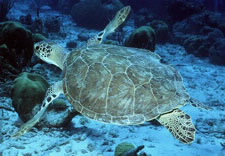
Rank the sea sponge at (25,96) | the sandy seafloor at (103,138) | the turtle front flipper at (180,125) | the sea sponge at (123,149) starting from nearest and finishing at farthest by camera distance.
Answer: the turtle front flipper at (180,125) → the sea sponge at (123,149) → the sandy seafloor at (103,138) → the sea sponge at (25,96)

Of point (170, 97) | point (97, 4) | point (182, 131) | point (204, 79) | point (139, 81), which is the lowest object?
point (204, 79)

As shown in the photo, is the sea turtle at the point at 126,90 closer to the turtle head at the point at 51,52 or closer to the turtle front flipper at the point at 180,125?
the turtle front flipper at the point at 180,125

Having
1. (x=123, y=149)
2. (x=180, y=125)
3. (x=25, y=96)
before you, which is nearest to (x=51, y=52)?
(x=25, y=96)

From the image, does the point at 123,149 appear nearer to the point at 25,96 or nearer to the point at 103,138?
the point at 103,138

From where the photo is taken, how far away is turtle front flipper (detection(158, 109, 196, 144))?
257 centimetres

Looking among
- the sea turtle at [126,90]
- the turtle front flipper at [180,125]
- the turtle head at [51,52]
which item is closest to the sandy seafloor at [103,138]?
the sea turtle at [126,90]

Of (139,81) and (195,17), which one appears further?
(195,17)

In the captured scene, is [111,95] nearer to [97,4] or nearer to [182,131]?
[182,131]

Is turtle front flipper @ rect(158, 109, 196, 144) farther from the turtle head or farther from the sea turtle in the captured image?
the turtle head

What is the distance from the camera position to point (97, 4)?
13.7m

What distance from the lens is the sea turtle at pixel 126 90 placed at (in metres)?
2.68

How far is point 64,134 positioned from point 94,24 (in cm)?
1076

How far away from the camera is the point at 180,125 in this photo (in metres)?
2.67

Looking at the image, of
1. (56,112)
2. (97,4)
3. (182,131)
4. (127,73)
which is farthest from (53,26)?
(182,131)
